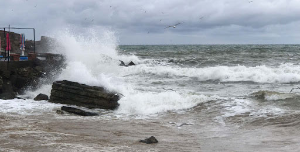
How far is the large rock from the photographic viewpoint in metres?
10.9

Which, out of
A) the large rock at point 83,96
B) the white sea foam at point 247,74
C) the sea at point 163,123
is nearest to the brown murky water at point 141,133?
the sea at point 163,123

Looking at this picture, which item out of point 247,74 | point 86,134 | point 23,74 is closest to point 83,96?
point 86,134

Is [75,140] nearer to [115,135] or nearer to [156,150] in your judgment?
[115,135]

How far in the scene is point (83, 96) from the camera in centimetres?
1109

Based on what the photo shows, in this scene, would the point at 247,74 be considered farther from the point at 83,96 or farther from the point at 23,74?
the point at 23,74

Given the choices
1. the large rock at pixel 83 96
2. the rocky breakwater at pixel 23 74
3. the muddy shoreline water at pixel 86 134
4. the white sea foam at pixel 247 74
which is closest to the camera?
the muddy shoreline water at pixel 86 134

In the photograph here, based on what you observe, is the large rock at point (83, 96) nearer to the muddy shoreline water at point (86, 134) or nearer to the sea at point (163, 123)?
the sea at point (163, 123)

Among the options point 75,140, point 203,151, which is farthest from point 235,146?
point 75,140

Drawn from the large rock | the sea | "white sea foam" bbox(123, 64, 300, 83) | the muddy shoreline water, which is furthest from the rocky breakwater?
"white sea foam" bbox(123, 64, 300, 83)

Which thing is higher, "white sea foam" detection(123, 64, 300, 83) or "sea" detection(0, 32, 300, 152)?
"white sea foam" detection(123, 64, 300, 83)

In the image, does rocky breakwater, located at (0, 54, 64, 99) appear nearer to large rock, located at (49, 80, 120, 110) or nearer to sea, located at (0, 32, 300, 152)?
sea, located at (0, 32, 300, 152)

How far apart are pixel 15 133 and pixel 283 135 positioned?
586cm

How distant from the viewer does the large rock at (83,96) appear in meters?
10.9

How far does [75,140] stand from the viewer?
6477mm
